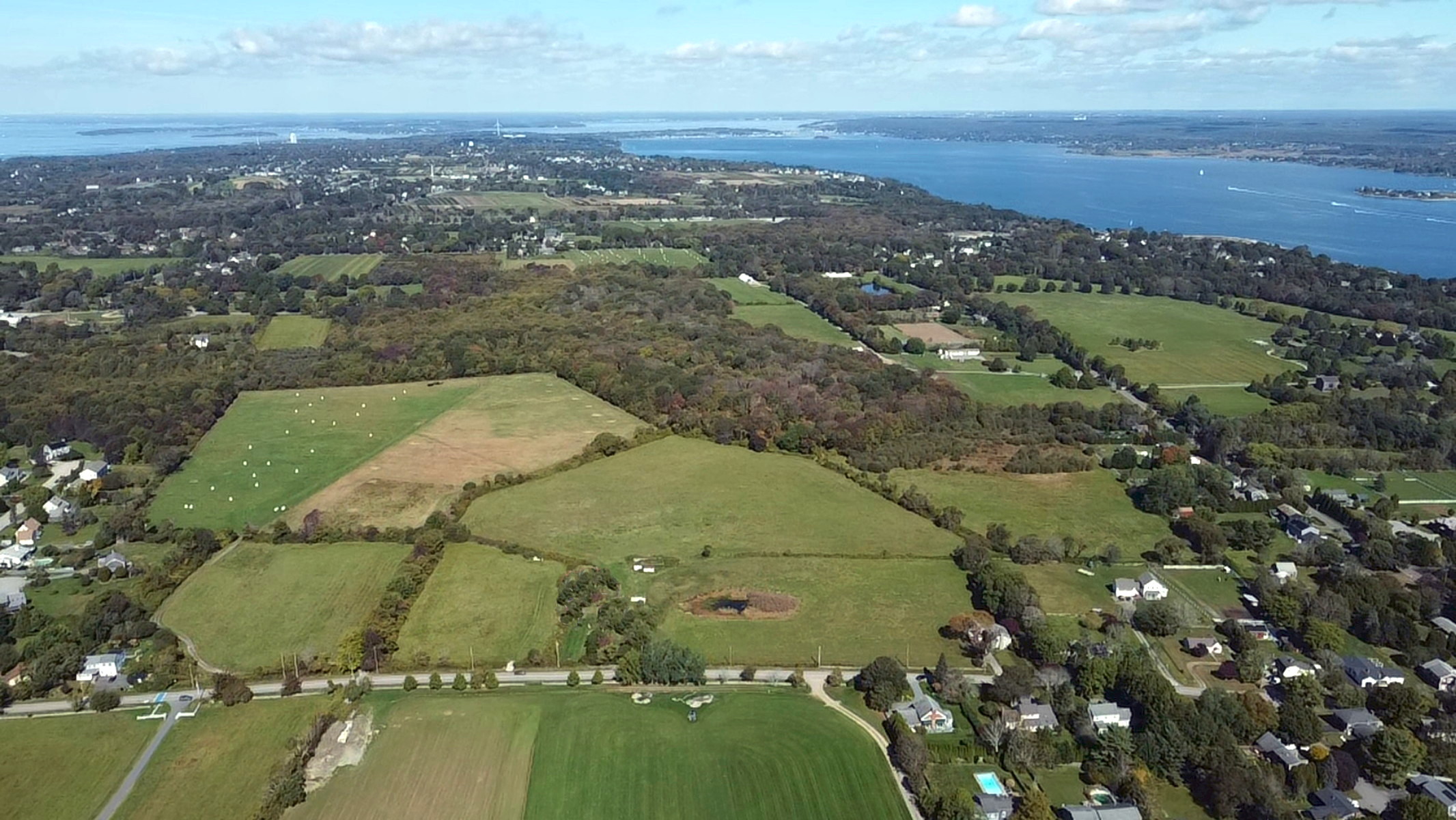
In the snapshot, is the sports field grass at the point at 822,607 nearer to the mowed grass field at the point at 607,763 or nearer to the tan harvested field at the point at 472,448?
the mowed grass field at the point at 607,763

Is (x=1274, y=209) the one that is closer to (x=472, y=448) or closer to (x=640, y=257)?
(x=640, y=257)

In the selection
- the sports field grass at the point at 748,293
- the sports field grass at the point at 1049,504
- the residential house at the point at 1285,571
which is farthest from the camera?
the sports field grass at the point at 748,293

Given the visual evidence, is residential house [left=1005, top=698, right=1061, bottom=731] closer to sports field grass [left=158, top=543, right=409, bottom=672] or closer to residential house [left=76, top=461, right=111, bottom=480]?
sports field grass [left=158, top=543, right=409, bottom=672]

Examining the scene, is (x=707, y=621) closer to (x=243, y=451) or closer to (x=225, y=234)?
(x=243, y=451)

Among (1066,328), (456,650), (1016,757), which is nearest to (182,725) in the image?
(456,650)

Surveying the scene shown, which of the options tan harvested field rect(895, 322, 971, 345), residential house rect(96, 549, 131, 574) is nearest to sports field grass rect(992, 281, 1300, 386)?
tan harvested field rect(895, 322, 971, 345)

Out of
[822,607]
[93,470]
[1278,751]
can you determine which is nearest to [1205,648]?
[1278,751]

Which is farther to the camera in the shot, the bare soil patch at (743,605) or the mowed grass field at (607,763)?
the bare soil patch at (743,605)

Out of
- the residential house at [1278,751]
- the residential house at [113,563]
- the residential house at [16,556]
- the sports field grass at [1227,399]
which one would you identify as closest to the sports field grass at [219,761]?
the residential house at [113,563]
